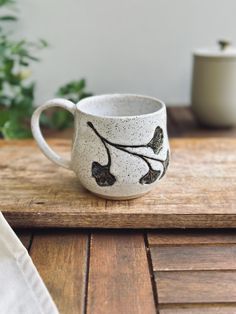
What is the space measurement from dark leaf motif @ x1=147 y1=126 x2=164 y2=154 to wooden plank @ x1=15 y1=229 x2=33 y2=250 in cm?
16

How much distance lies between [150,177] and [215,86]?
383mm

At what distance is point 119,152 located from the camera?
0.48 metres

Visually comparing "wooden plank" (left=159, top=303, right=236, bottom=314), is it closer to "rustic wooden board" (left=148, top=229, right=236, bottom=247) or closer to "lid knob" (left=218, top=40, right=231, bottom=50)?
"rustic wooden board" (left=148, top=229, right=236, bottom=247)

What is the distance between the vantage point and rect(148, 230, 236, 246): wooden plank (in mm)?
471

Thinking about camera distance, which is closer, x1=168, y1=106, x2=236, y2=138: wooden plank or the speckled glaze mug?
the speckled glaze mug

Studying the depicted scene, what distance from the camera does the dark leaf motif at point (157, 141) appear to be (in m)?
0.49

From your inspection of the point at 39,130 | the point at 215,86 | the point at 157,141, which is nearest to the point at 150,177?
the point at 157,141

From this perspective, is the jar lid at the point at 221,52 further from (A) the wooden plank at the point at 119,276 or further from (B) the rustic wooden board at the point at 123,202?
(A) the wooden plank at the point at 119,276

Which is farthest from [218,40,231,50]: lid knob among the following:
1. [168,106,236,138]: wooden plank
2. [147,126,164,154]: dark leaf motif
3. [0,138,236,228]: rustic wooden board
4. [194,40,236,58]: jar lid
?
[147,126,164,154]: dark leaf motif

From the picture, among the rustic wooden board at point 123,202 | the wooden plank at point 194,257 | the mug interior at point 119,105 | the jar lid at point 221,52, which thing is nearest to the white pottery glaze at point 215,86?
the jar lid at point 221,52

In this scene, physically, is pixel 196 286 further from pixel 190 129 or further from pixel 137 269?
pixel 190 129

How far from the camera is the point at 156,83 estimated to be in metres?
1.05

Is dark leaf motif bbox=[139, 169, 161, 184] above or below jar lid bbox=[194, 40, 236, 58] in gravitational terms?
below

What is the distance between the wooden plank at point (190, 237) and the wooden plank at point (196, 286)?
5 cm
